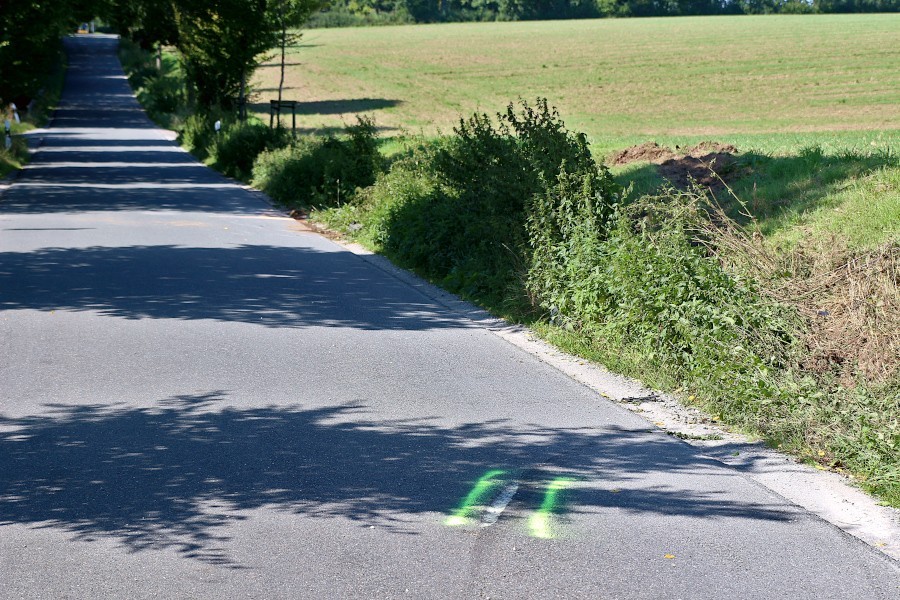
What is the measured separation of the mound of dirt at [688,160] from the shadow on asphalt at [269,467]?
9.63 metres

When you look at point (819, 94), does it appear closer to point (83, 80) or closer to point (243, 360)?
point (243, 360)

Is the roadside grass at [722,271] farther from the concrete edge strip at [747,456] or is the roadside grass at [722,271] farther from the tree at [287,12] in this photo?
the tree at [287,12]

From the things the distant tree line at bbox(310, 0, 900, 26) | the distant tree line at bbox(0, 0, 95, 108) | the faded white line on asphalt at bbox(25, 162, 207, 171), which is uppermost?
the distant tree line at bbox(310, 0, 900, 26)

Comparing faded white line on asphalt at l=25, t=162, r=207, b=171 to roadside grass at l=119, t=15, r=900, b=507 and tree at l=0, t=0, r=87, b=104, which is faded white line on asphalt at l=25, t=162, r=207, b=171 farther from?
roadside grass at l=119, t=15, r=900, b=507

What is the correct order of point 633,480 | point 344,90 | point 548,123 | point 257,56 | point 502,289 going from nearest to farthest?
point 633,480 → point 502,289 → point 548,123 → point 257,56 → point 344,90

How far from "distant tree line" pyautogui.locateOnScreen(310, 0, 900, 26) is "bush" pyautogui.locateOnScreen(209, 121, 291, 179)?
101840 mm

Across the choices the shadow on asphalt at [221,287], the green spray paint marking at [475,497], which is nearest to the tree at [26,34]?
the shadow on asphalt at [221,287]

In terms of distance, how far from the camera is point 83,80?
314 ft

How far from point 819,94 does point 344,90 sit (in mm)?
30600

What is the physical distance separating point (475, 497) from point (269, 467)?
132 cm

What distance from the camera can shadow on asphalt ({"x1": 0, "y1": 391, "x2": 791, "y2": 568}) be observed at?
220 inches

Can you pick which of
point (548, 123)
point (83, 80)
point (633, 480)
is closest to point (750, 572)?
point (633, 480)

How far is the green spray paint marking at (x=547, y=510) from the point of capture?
17.6 ft

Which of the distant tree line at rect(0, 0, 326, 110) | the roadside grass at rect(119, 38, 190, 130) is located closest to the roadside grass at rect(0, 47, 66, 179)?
the distant tree line at rect(0, 0, 326, 110)
